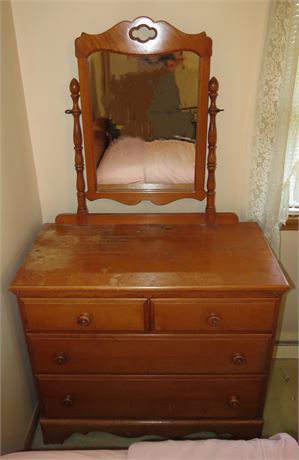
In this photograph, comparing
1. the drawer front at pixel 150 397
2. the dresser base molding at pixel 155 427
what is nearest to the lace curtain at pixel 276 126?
the drawer front at pixel 150 397

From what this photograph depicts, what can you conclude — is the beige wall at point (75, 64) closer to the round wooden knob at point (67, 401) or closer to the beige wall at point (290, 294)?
the beige wall at point (290, 294)

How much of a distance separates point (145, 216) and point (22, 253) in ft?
1.81

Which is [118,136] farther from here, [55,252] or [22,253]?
[22,253]

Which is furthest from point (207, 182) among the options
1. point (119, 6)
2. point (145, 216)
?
point (119, 6)

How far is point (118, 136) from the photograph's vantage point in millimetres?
1478

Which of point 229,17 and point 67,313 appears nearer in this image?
point 67,313

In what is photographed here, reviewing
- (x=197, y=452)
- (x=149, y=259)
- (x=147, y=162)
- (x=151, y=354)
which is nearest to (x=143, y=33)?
(x=147, y=162)

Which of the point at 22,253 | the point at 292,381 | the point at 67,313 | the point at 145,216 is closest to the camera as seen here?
the point at 67,313

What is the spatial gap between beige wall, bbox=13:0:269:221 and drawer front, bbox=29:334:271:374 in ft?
2.28

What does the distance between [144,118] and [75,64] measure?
14.4 inches

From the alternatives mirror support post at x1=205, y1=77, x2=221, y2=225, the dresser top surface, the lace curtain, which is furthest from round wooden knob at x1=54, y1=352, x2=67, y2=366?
the lace curtain

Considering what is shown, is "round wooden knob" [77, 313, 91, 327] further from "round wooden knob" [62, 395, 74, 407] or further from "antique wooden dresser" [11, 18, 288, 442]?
"round wooden knob" [62, 395, 74, 407]

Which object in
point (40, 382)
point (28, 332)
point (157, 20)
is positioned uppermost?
point (157, 20)

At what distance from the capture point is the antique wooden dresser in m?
1.27
